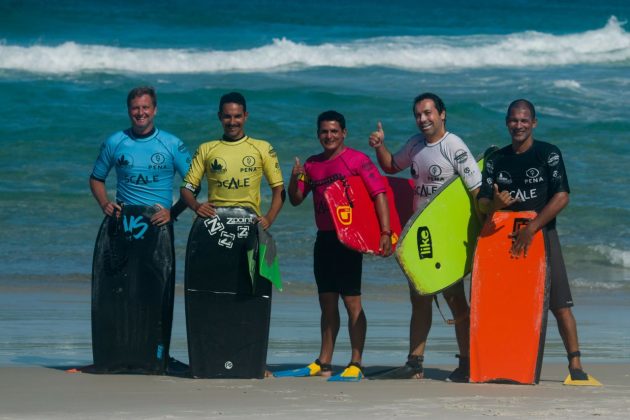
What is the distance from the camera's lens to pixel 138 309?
6238mm

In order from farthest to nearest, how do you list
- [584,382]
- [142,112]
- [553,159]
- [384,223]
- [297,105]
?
[297,105] → [142,112] → [384,223] → [584,382] → [553,159]

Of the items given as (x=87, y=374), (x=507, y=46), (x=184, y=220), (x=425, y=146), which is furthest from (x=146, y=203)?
(x=507, y=46)

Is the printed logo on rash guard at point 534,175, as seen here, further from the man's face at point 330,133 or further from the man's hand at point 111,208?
the man's hand at point 111,208

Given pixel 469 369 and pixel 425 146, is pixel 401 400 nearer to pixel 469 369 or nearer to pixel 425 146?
pixel 469 369

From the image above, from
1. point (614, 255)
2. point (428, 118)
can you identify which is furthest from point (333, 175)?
point (614, 255)

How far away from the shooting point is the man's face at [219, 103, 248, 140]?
19.8ft

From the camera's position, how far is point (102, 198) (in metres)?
6.25

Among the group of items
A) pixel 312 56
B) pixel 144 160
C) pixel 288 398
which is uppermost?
pixel 312 56

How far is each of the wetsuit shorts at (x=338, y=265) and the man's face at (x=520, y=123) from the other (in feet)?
3.32

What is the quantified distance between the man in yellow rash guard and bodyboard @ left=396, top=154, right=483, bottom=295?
28.1 inches

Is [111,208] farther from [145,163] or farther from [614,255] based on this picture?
[614,255]

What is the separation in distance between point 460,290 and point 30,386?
7.23ft

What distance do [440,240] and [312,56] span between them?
22079 mm

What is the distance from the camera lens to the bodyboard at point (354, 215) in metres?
6.03
